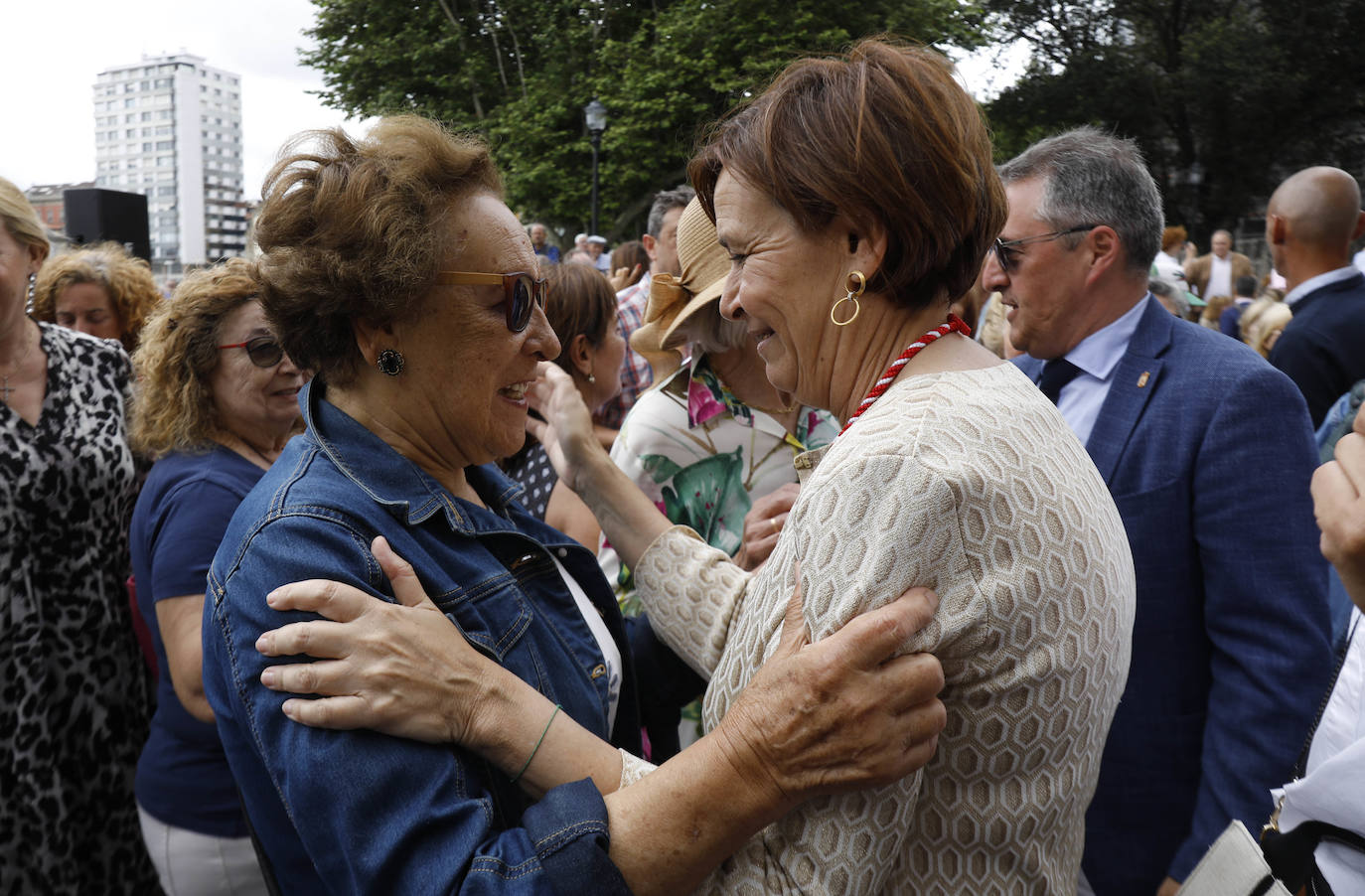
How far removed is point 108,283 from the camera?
15.2 ft

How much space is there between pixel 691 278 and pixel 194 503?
1689 millimetres

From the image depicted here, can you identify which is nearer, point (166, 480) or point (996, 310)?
point (166, 480)

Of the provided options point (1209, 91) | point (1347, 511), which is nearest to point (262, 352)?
point (1347, 511)

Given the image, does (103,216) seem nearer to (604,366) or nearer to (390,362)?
(604,366)

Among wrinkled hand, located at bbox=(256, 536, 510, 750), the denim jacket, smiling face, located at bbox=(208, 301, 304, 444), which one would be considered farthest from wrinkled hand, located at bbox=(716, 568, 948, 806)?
smiling face, located at bbox=(208, 301, 304, 444)

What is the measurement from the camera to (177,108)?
99750mm

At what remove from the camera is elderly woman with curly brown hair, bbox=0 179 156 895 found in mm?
3025

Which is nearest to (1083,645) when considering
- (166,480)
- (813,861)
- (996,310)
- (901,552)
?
(901,552)

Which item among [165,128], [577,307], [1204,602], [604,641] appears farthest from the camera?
[165,128]

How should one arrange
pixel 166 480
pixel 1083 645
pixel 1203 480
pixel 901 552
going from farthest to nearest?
pixel 166 480, pixel 1203 480, pixel 1083 645, pixel 901 552

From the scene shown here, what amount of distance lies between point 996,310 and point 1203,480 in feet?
12.2

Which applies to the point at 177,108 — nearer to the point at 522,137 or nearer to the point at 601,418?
the point at 522,137

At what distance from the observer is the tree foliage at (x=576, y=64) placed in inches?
979

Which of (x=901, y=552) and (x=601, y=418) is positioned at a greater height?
(x=901, y=552)
